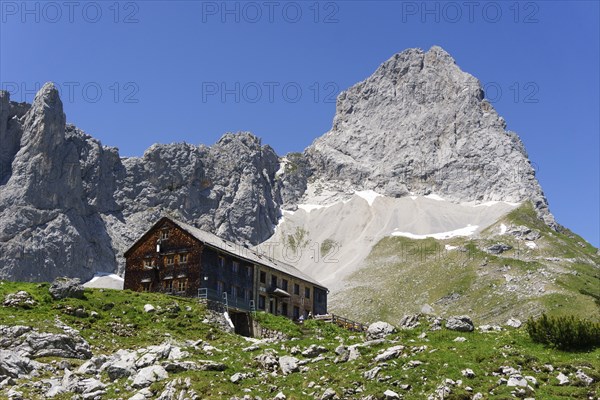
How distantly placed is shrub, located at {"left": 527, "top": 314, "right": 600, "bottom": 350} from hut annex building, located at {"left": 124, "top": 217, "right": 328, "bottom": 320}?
32.5m

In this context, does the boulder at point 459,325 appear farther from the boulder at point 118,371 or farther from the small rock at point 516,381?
the boulder at point 118,371

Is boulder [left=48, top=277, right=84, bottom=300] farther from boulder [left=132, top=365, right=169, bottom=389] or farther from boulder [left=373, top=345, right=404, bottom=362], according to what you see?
boulder [left=373, top=345, right=404, bottom=362]

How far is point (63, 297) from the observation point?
52.8 m

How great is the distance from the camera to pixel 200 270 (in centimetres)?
6956

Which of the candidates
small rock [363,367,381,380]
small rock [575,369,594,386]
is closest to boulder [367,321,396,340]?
small rock [363,367,381,380]

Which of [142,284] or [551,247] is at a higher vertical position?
[551,247]

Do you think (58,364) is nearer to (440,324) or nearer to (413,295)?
(440,324)

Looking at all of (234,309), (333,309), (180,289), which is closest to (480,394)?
(234,309)

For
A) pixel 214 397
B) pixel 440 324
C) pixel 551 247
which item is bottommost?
pixel 214 397

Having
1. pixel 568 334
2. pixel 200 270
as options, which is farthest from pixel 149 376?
pixel 200 270

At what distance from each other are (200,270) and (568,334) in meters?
41.9

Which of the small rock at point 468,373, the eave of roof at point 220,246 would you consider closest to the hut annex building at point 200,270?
the eave of roof at point 220,246

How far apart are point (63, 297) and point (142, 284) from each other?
71.3 ft

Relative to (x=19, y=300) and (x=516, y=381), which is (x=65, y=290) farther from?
(x=516, y=381)
